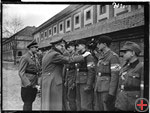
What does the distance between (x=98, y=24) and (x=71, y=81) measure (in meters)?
1.26

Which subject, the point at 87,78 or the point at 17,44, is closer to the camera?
the point at 87,78

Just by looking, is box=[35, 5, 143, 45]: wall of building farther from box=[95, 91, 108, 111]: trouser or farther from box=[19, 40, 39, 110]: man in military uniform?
box=[95, 91, 108, 111]: trouser

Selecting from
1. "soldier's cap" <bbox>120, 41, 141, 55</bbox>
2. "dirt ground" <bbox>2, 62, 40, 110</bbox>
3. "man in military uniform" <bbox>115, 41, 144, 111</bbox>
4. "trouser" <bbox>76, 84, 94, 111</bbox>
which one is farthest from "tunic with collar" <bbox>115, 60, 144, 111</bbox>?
"dirt ground" <bbox>2, 62, 40, 110</bbox>

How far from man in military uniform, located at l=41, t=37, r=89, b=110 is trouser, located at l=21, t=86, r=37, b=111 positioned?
23cm

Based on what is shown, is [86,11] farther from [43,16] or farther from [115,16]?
[43,16]

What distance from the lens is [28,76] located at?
121 inches

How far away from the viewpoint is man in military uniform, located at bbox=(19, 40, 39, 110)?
3043mm

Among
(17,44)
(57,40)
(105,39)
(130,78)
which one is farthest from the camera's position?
(17,44)

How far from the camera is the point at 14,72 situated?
3102 mm

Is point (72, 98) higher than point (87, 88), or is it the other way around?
point (87, 88)

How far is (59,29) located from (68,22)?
0.24m

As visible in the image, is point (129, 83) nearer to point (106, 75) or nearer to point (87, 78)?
point (106, 75)

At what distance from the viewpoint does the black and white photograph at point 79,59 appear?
2969 millimetres

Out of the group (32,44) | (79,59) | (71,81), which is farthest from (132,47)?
(32,44)
